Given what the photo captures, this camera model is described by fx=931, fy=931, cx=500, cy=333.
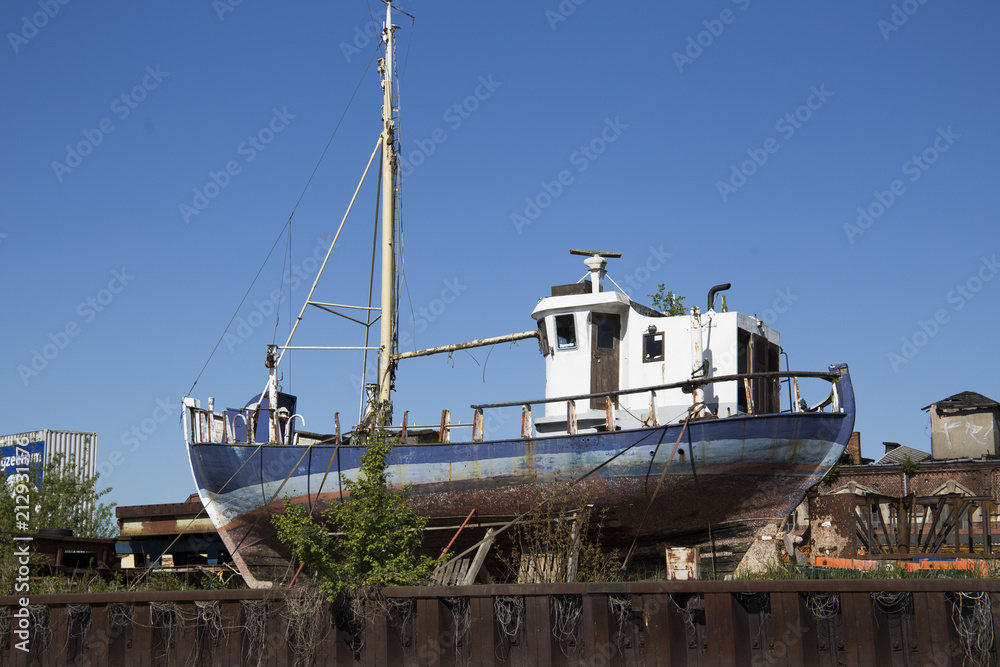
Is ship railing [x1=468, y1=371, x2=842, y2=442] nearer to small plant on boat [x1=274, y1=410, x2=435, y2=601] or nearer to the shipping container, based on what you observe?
small plant on boat [x1=274, y1=410, x2=435, y2=601]

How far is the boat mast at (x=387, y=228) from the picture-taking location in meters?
22.4

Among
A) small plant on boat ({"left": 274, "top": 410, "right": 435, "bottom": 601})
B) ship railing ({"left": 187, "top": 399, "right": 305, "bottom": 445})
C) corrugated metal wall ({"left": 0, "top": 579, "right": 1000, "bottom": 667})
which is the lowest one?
corrugated metal wall ({"left": 0, "top": 579, "right": 1000, "bottom": 667})

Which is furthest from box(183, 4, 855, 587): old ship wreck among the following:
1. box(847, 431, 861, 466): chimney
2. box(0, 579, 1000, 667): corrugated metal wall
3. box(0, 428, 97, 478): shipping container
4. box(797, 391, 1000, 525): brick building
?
box(847, 431, 861, 466): chimney

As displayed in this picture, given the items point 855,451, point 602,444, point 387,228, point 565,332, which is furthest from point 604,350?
point 855,451

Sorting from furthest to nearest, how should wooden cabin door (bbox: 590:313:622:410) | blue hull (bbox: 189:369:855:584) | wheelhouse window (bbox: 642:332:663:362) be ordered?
wooden cabin door (bbox: 590:313:622:410)
wheelhouse window (bbox: 642:332:663:362)
blue hull (bbox: 189:369:855:584)

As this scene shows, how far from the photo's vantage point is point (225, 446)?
2086cm

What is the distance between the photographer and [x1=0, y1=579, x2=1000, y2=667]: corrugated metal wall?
11.5 meters

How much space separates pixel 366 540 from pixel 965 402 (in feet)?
137

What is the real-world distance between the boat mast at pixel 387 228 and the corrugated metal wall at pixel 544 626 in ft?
25.7

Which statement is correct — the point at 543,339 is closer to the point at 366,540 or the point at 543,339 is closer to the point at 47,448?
the point at 366,540

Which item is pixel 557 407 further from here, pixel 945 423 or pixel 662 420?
pixel 945 423

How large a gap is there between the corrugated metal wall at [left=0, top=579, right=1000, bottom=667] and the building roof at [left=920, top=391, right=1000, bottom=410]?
39562 mm

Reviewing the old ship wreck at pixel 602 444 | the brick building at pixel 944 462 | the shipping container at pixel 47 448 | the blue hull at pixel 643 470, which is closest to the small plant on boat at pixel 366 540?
the old ship wreck at pixel 602 444

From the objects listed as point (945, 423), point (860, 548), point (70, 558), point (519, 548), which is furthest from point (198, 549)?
point (945, 423)
